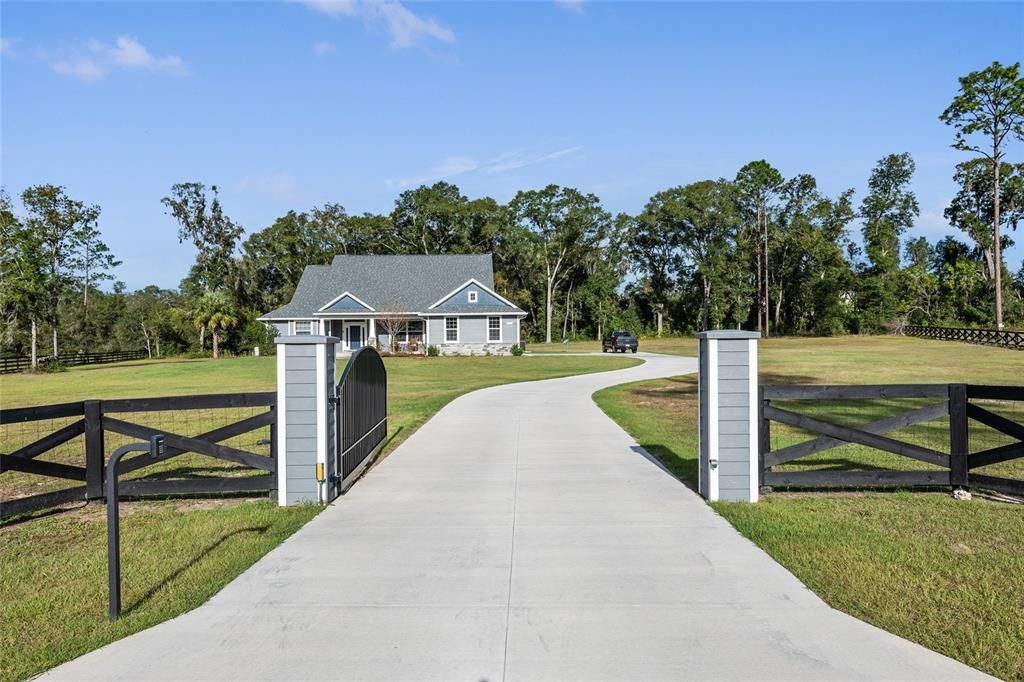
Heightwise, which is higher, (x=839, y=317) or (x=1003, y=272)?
(x=1003, y=272)

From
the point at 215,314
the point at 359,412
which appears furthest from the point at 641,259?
the point at 359,412

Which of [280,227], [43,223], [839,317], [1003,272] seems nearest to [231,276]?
[280,227]

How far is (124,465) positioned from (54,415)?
881mm

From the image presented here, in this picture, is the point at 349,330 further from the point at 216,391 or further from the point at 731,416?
the point at 731,416

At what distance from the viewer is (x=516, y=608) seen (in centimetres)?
456

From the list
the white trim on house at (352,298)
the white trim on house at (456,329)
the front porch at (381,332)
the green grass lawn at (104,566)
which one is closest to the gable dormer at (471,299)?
the white trim on house at (456,329)

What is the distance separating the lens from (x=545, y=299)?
71.3 meters

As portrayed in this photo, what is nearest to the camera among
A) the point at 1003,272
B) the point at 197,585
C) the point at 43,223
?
the point at 197,585

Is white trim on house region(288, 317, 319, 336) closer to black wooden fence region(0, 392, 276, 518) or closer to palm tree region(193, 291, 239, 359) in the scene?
palm tree region(193, 291, 239, 359)

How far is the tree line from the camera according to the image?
61.9 metres

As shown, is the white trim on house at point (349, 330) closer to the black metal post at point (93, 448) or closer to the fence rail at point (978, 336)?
the black metal post at point (93, 448)

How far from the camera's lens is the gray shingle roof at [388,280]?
49.8 m

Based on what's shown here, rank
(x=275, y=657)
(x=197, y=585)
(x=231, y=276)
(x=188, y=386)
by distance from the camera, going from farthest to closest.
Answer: (x=231, y=276)
(x=188, y=386)
(x=197, y=585)
(x=275, y=657)

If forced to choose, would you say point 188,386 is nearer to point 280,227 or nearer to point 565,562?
point 565,562
